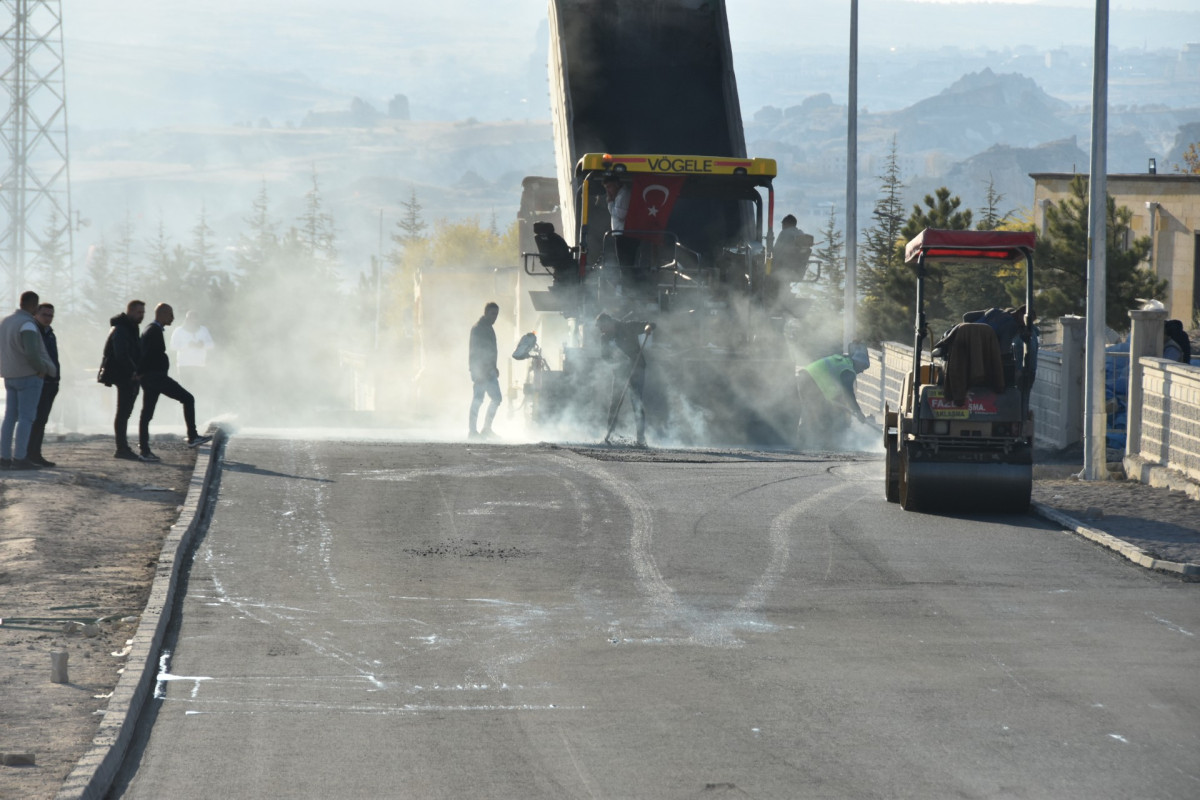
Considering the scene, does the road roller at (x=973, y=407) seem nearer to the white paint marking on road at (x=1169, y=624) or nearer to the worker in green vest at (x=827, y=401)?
the white paint marking on road at (x=1169, y=624)

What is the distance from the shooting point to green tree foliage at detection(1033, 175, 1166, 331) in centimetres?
3180

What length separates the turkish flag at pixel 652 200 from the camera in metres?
17.7

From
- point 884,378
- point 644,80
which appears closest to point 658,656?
point 644,80

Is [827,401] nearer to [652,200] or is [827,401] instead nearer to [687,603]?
[652,200]

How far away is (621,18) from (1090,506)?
11.5 meters

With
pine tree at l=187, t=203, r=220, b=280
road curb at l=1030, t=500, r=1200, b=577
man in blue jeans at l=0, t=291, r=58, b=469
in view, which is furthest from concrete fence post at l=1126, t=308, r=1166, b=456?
pine tree at l=187, t=203, r=220, b=280

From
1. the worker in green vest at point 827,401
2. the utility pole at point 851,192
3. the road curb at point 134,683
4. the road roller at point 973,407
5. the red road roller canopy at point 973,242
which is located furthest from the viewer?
the utility pole at point 851,192

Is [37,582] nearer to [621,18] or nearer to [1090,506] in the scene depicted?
[1090,506]

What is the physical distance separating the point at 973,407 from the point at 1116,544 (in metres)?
1.86

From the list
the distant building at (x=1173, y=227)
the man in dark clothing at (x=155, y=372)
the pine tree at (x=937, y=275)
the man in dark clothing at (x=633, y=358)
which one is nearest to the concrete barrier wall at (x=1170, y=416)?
the man in dark clothing at (x=633, y=358)

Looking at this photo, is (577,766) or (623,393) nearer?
(577,766)

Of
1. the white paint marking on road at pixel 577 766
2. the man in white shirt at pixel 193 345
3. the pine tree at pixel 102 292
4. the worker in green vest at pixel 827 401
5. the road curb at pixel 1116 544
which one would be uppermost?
the pine tree at pixel 102 292

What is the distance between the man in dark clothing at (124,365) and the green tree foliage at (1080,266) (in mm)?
22649

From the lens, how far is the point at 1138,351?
14852mm
